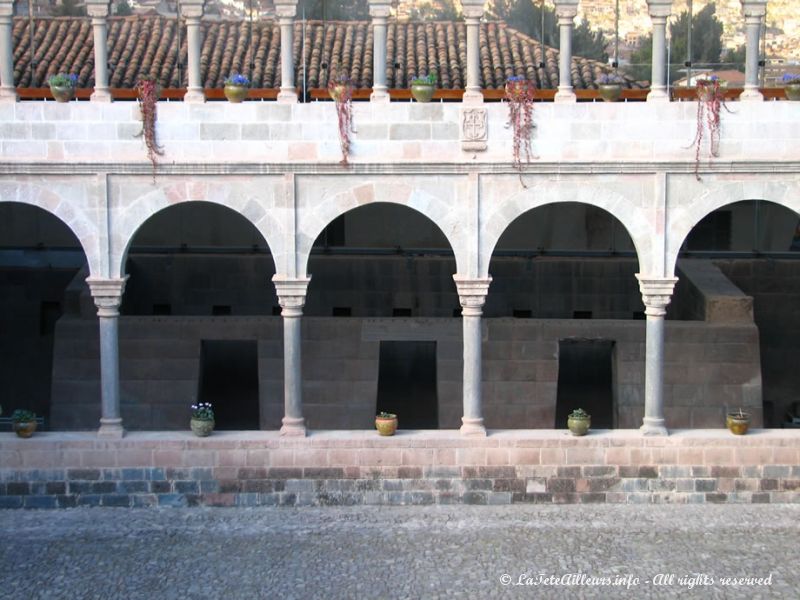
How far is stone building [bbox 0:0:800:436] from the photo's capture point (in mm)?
18438

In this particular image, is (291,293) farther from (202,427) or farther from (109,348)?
(109,348)

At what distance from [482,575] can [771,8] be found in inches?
1021

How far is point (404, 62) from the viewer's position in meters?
27.3

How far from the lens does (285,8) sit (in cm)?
1836

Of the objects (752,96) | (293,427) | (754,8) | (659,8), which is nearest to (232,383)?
(293,427)

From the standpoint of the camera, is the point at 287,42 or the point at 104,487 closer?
the point at 104,487

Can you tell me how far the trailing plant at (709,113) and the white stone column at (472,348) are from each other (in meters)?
3.52

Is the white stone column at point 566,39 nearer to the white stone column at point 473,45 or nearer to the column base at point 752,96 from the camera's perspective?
the white stone column at point 473,45

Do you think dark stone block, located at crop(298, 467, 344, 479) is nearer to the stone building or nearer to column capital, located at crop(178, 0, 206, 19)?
the stone building

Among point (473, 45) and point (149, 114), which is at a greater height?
point (473, 45)

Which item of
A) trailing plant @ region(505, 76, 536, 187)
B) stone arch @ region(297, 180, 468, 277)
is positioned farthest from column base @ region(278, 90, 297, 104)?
trailing plant @ region(505, 76, 536, 187)

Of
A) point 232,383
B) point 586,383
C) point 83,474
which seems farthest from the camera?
point 232,383

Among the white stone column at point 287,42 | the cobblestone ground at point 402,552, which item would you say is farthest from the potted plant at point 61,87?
the cobblestone ground at point 402,552

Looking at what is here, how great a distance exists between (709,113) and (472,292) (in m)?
4.15
